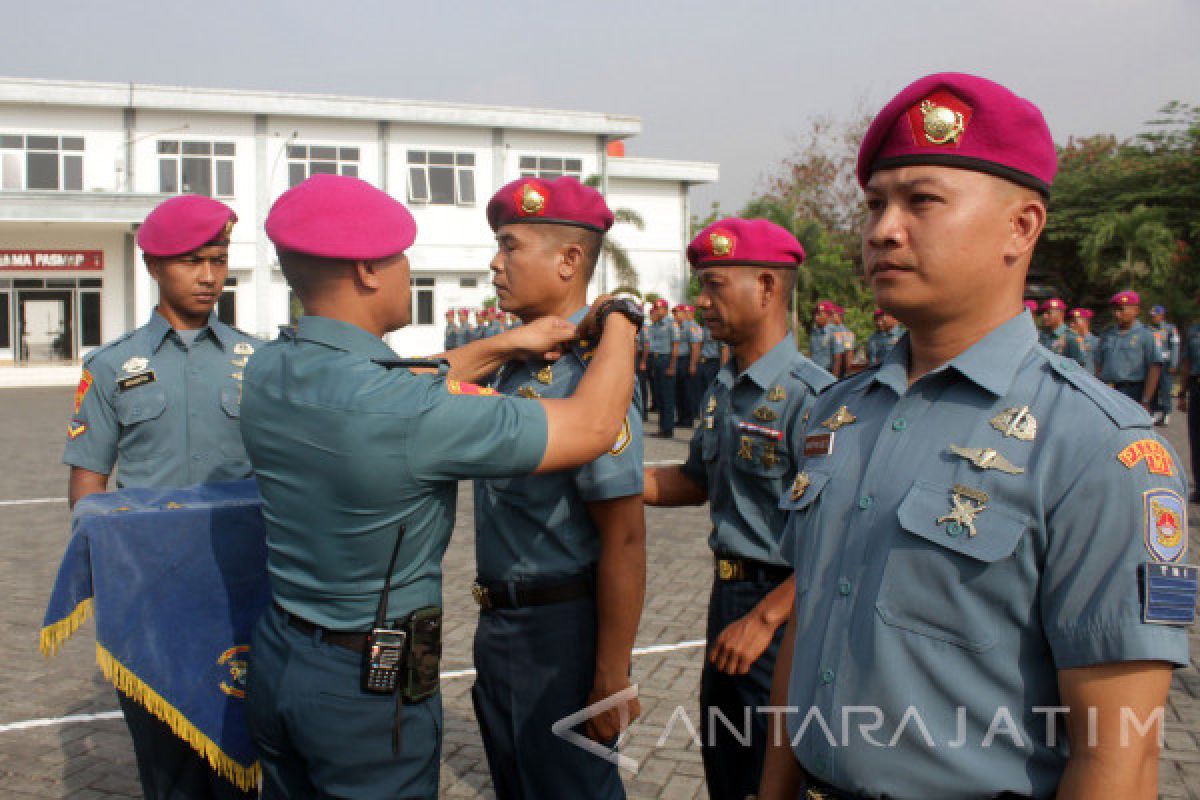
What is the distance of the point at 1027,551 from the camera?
155cm

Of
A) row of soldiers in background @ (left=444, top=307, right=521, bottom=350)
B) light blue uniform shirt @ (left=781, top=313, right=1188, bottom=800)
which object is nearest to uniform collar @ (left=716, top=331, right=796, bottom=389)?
light blue uniform shirt @ (left=781, top=313, right=1188, bottom=800)

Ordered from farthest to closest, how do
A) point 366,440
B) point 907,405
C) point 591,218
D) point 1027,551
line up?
1. point 591,218
2. point 366,440
3. point 907,405
4. point 1027,551

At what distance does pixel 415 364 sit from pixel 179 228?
1.78 metres

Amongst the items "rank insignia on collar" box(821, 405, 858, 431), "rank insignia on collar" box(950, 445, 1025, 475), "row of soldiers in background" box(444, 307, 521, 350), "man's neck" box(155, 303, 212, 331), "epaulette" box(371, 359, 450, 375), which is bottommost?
"rank insignia on collar" box(950, 445, 1025, 475)

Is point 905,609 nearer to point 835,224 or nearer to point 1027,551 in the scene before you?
point 1027,551

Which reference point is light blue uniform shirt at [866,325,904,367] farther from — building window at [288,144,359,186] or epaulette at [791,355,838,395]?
building window at [288,144,359,186]

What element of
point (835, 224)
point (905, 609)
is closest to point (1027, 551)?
point (905, 609)

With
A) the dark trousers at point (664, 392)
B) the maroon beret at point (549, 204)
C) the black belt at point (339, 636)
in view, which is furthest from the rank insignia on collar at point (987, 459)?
the dark trousers at point (664, 392)

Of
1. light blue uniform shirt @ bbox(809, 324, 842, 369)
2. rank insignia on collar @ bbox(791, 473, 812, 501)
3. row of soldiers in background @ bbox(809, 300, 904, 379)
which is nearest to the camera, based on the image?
rank insignia on collar @ bbox(791, 473, 812, 501)

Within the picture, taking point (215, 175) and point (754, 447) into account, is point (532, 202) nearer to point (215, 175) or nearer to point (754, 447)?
point (754, 447)

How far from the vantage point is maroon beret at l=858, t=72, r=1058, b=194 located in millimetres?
1654

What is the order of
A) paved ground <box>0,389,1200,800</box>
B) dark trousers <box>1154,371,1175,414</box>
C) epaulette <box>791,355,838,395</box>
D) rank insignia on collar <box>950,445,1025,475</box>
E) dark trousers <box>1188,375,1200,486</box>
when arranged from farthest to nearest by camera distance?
1. dark trousers <box>1154,371,1175,414</box>
2. dark trousers <box>1188,375,1200,486</box>
3. paved ground <box>0,389,1200,800</box>
4. epaulette <box>791,355,838,395</box>
5. rank insignia on collar <box>950,445,1025,475</box>

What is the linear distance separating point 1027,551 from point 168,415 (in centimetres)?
311

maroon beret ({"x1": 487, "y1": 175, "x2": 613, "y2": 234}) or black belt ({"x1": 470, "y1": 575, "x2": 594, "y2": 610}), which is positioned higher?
maroon beret ({"x1": 487, "y1": 175, "x2": 613, "y2": 234})
